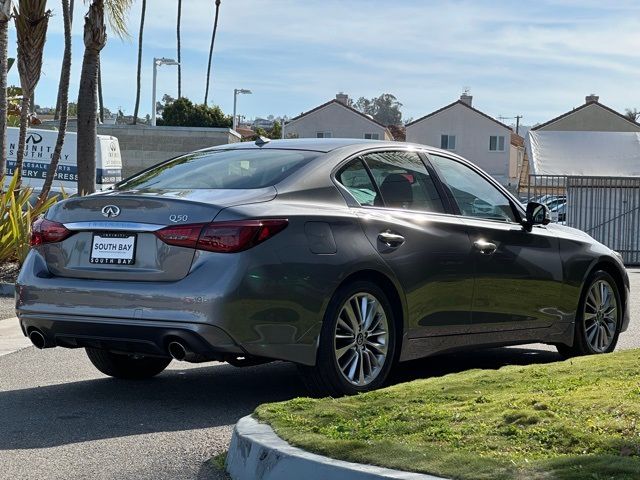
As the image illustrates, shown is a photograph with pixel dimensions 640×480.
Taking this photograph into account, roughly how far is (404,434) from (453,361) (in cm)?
408

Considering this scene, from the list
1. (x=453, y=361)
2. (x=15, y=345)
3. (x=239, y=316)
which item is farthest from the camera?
(x=15, y=345)

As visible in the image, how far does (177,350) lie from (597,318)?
12.9ft

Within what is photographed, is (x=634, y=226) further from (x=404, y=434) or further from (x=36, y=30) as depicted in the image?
(x=404, y=434)

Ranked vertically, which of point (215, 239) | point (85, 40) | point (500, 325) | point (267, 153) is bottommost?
point (500, 325)

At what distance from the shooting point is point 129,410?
7.15 metres

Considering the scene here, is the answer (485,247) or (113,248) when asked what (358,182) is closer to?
(485,247)

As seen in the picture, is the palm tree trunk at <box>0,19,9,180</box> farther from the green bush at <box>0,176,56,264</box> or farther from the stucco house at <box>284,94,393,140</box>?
the stucco house at <box>284,94,393,140</box>

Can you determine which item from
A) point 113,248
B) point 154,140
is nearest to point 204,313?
point 113,248

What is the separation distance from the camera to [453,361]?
30.7 ft

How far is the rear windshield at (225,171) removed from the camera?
7402 mm

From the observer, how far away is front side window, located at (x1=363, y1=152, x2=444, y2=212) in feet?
25.8

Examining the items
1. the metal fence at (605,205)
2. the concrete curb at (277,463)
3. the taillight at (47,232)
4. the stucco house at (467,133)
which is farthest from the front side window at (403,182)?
the stucco house at (467,133)

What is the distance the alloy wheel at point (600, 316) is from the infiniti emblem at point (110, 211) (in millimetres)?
3898

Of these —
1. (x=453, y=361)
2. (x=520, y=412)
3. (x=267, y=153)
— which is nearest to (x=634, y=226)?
(x=453, y=361)
